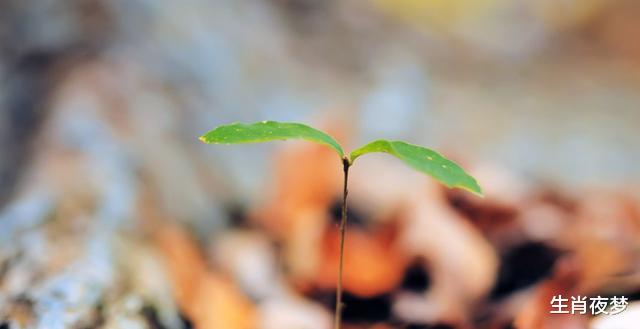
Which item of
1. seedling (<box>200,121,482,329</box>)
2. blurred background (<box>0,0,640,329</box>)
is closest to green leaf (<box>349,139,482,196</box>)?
seedling (<box>200,121,482,329</box>)

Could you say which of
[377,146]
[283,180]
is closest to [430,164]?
[377,146]

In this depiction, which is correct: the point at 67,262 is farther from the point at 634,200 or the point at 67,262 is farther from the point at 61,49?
the point at 634,200

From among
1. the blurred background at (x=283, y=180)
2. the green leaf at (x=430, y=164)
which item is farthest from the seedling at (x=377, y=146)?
the blurred background at (x=283, y=180)

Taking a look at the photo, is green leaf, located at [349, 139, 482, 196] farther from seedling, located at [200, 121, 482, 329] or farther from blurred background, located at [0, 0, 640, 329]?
blurred background, located at [0, 0, 640, 329]

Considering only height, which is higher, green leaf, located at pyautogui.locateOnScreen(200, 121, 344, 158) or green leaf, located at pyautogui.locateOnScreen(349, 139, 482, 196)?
green leaf, located at pyautogui.locateOnScreen(200, 121, 344, 158)

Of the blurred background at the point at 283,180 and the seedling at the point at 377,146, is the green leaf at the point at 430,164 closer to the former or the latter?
the seedling at the point at 377,146

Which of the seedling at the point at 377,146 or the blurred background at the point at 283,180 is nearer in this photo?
the seedling at the point at 377,146

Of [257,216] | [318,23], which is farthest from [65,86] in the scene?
[318,23]
